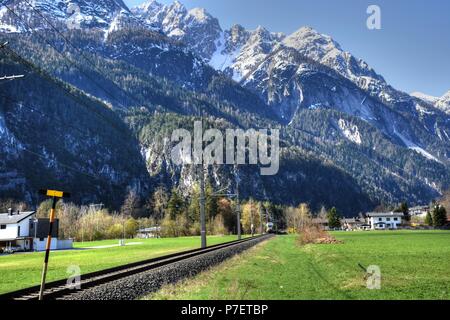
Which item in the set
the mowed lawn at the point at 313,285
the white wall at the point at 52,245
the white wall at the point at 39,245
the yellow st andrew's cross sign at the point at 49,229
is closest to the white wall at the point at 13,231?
the white wall at the point at 39,245

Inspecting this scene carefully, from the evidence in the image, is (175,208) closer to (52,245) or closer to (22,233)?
(52,245)

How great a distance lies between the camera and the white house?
262 ft

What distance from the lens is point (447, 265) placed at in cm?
2728

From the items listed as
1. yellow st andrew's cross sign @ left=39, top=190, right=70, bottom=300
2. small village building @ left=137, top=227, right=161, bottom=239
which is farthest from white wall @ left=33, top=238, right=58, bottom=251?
yellow st andrew's cross sign @ left=39, top=190, right=70, bottom=300

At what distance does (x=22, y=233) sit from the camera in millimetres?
81125

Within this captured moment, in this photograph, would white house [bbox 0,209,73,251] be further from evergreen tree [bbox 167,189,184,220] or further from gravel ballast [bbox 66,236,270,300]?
evergreen tree [bbox 167,189,184,220]

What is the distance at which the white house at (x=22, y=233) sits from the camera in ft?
262

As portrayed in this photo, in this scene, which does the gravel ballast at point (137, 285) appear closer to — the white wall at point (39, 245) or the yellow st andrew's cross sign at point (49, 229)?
the yellow st andrew's cross sign at point (49, 229)

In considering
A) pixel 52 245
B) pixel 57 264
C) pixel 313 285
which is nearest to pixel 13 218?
pixel 52 245
